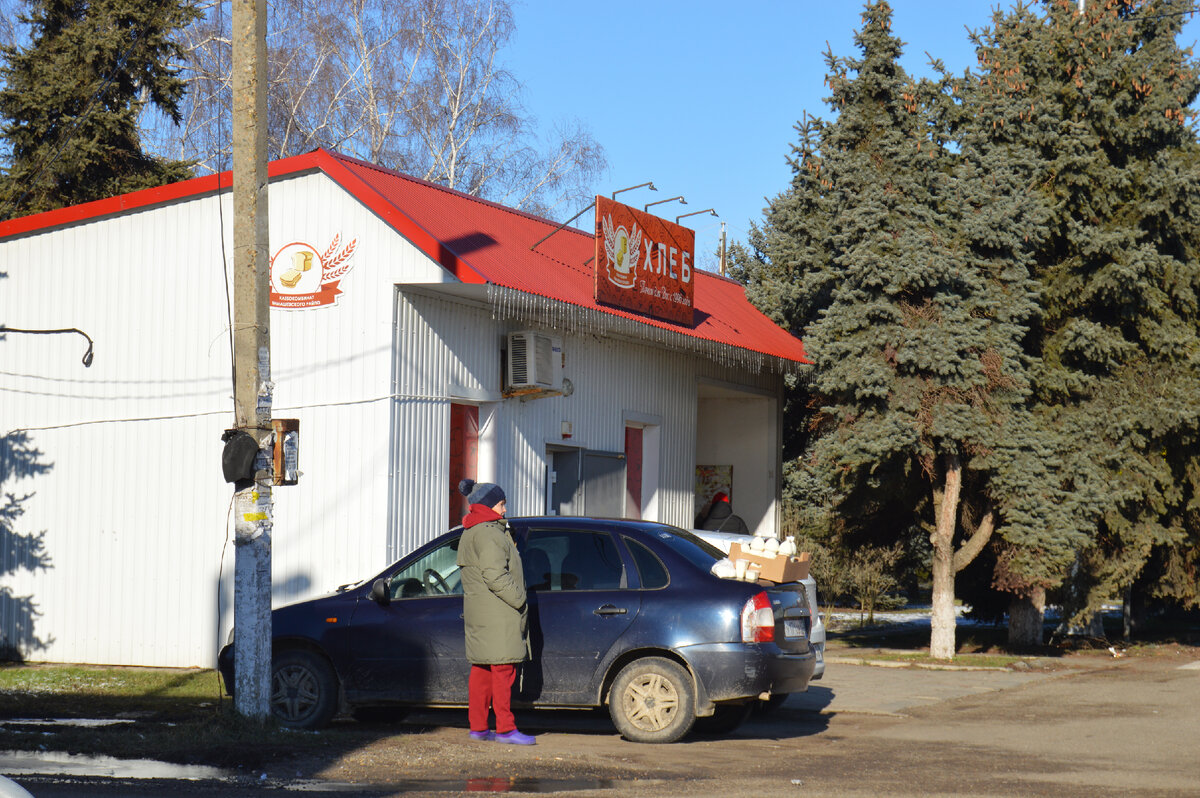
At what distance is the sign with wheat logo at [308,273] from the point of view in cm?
1432

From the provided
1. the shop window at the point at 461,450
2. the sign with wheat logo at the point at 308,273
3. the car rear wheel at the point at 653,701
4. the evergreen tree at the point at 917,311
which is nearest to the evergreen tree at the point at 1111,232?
the evergreen tree at the point at 917,311

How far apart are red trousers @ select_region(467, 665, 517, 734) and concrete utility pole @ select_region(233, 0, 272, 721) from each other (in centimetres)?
157

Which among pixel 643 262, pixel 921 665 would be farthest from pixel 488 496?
pixel 921 665

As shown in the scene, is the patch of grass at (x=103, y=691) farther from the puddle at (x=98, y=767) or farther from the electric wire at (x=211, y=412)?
the electric wire at (x=211, y=412)

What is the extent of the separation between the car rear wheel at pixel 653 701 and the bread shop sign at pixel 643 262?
7.19 metres

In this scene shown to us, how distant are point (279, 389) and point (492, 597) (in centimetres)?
641

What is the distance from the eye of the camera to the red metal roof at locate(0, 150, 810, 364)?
13.8m

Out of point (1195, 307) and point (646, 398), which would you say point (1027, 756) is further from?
point (1195, 307)

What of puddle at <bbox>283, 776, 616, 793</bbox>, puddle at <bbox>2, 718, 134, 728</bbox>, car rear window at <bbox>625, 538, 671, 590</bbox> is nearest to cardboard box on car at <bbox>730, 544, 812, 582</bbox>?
car rear window at <bbox>625, 538, 671, 590</bbox>

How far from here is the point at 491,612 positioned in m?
9.04

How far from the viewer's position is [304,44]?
33750 mm

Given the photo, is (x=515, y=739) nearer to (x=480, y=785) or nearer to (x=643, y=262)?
(x=480, y=785)

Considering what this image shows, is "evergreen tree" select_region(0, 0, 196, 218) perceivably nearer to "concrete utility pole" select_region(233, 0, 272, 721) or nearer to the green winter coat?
"concrete utility pole" select_region(233, 0, 272, 721)

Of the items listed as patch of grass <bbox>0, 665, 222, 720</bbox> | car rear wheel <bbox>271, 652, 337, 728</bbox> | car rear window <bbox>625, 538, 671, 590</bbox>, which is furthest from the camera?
patch of grass <bbox>0, 665, 222, 720</bbox>
